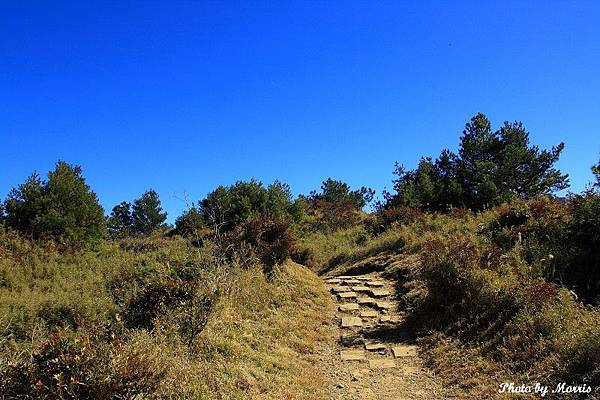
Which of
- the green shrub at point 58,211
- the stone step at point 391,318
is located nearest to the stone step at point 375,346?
the stone step at point 391,318

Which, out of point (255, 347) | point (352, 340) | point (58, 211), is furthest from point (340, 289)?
point (58, 211)

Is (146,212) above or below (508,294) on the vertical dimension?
above

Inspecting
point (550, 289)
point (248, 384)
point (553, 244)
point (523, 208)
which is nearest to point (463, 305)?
point (550, 289)

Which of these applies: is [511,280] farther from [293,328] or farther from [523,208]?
[523,208]

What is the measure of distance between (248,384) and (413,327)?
413 centimetres

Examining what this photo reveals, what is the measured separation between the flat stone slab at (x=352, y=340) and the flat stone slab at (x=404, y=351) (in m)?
0.71

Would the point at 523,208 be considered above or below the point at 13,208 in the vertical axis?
below

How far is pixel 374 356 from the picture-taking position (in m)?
7.50

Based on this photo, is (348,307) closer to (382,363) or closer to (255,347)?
(382,363)

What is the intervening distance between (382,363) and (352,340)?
3.84 feet

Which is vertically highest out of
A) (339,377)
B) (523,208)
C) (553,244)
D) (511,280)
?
(523,208)

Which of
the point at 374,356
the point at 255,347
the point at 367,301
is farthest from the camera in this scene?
the point at 367,301

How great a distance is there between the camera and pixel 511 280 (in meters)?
7.69

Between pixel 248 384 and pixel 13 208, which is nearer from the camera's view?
pixel 248 384
